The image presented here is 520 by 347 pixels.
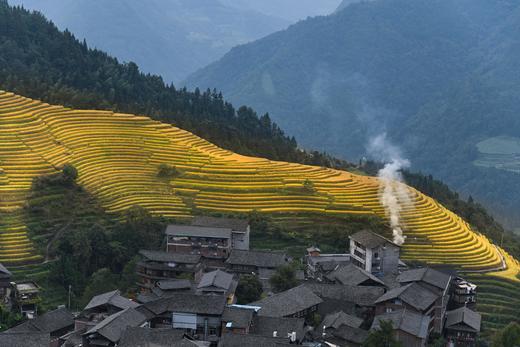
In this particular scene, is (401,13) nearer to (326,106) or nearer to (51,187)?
(326,106)

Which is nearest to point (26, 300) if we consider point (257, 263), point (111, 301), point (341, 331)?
point (111, 301)

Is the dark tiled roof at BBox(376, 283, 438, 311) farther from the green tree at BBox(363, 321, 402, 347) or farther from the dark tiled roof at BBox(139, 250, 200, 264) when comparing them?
the dark tiled roof at BBox(139, 250, 200, 264)

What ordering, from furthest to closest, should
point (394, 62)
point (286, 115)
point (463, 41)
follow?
point (463, 41) → point (394, 62) → point (286, 115)

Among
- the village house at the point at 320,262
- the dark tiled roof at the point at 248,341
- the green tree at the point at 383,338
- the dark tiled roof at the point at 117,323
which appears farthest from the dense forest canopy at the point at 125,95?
the dark tiled roof at the point at 117,323

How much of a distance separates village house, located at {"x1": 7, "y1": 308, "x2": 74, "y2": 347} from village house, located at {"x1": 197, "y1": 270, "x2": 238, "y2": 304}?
220 inches

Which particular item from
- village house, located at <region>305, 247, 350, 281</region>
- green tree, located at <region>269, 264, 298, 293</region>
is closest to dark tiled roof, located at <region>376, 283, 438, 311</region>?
green tree, located at <region>269, 264, 298, 293</region>

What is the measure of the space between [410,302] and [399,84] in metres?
139

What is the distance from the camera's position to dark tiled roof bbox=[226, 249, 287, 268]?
3944 centimetres

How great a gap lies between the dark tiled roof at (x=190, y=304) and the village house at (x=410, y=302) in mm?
6862

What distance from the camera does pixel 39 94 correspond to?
65750 millimetres

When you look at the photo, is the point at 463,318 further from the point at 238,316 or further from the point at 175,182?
the point at 175,182

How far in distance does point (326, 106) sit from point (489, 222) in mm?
94695

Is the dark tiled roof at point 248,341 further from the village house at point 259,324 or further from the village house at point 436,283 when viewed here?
the village house at point 436,283

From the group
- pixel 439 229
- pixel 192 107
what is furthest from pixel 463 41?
pixel 439 229
